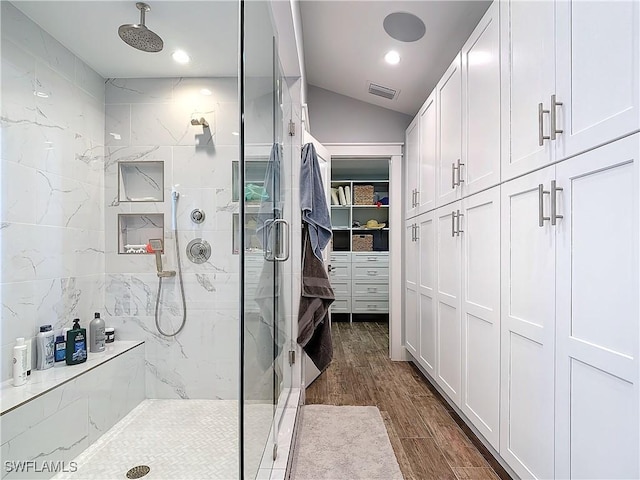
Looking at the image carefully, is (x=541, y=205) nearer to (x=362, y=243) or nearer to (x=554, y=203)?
(x=554, y=203)

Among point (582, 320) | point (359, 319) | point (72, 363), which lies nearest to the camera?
point (582, 320)

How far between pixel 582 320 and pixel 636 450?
1.18 feet

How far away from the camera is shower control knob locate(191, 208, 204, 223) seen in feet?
8.49

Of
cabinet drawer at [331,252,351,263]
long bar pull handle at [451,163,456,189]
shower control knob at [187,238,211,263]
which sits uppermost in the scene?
long bar pull handle at [451,163,456,189]

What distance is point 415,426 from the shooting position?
7.24ft

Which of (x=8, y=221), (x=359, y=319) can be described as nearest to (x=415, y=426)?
(x=8, y=221)

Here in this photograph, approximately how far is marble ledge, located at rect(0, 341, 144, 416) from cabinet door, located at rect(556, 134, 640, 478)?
2130 mm

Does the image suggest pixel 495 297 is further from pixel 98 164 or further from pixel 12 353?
pixel 98 164

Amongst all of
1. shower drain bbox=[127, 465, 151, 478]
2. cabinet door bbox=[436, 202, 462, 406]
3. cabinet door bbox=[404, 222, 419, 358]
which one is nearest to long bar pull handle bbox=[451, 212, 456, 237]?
cabinet door bbox=[436, 202, 462, 406]

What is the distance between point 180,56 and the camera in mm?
Result: 2471

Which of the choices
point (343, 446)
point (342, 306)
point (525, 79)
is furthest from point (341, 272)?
point (525, 79)

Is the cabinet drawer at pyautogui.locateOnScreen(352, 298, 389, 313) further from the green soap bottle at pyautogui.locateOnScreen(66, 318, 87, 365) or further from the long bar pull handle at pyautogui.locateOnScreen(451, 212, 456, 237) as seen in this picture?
the green soap bottle at pyautogui.locateOnScreen(66, 318, 87, 365)

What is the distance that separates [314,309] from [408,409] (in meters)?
0.89

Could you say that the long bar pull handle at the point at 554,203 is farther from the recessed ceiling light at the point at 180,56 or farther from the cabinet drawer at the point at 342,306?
the cabinet drawer at the point at 342,306
